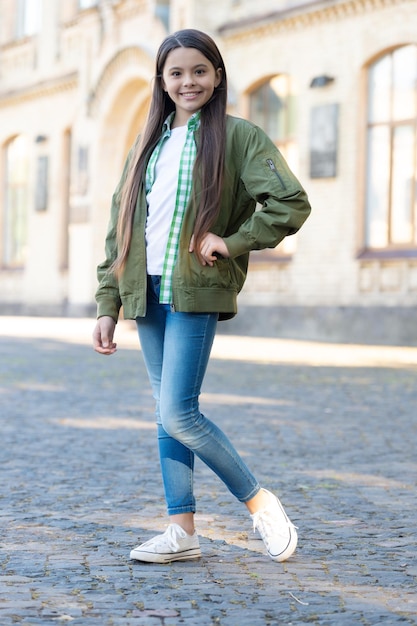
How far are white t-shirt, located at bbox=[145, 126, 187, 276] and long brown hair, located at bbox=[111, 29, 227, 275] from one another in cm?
6

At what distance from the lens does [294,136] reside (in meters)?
23.3

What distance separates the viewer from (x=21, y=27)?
33906mm

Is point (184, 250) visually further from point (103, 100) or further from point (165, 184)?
point (103, 100)

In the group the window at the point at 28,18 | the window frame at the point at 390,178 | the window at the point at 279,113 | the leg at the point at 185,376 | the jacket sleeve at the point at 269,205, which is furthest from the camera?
the window at the point at 28,18

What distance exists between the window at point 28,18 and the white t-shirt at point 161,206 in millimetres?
29339

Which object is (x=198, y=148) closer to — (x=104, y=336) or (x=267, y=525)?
(x=104, y=336)

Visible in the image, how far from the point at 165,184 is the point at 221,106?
1.08ft

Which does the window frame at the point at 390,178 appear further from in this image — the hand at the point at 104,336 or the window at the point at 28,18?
the hand at the point at 104,336

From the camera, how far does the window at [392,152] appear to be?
67.4 ft

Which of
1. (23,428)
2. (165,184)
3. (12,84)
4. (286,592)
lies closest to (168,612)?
(286,592)

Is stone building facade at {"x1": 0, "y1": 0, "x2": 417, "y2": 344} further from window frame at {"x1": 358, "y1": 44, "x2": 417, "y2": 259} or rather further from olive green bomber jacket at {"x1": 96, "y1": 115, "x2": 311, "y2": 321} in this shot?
olive green bomber jacket at {"x1": 96, "y1": 115, "x2": 311, "y2": 321}

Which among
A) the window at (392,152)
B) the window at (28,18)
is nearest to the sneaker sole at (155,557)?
the window at (392,152)

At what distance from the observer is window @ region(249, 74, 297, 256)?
23.3 meters

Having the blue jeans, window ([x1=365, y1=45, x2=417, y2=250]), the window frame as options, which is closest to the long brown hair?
the blue jeans
